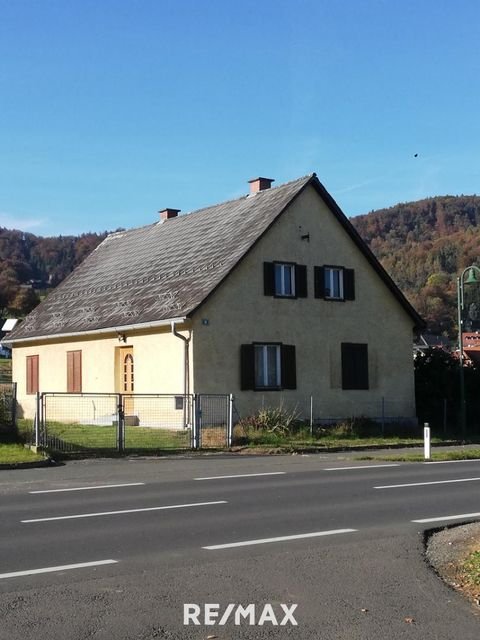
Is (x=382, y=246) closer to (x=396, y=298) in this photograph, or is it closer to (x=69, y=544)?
(x=396, y=298)

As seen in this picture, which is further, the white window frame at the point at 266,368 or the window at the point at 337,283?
the window at the point at 337,283

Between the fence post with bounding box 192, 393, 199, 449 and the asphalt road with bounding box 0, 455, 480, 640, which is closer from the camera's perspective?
the asphalt road with bounding box 0, 455, 480, 640

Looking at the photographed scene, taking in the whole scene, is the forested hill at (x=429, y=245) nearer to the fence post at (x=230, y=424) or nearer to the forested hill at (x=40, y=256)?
the forested hill at (x=40, y=256)

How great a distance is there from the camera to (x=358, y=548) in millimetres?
9102

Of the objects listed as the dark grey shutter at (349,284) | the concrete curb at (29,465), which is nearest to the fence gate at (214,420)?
the concrete curb at (29,465)

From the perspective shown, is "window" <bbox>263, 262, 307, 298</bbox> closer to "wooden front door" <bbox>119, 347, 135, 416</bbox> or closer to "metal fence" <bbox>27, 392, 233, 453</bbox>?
"metal fence" <bbox>27, 392, 233, 453</bbox>

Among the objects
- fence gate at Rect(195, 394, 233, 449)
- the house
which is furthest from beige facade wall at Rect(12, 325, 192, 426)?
fence gate at Rect(195, 394, 233, 449)

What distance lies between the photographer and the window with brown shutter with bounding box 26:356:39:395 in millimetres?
34344

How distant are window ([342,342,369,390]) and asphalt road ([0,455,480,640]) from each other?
1369cm

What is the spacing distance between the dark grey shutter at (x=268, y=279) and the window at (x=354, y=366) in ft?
11.5

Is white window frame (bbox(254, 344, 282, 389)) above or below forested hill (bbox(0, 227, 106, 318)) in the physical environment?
below

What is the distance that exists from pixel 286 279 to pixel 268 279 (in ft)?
3.01

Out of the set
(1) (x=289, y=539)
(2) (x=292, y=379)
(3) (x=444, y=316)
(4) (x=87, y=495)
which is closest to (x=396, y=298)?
(2) (x=292, y=379)

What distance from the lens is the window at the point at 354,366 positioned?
97.9 feet
